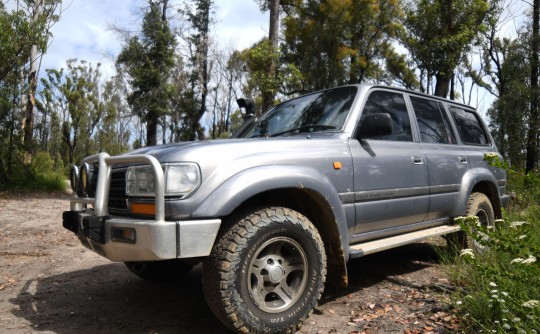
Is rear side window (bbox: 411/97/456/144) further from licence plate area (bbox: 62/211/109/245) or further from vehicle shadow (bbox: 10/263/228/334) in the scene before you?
licence plate area (bbox: 62/211/109/245)

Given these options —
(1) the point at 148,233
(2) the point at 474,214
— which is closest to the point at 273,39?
(2) the point at 474,214

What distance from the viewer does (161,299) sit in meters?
3.44

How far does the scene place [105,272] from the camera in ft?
14.3

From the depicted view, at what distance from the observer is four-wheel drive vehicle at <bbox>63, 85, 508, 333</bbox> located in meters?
2.34

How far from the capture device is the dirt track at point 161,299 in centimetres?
283

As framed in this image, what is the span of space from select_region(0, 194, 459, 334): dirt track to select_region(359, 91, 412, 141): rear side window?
1396 millimetres

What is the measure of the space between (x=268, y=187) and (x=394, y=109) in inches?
75.2

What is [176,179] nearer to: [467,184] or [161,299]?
[161,299]

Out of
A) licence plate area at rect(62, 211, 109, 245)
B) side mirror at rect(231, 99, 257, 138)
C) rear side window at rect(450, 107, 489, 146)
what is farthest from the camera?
rear side window at rect(450, 107, 489, 146)

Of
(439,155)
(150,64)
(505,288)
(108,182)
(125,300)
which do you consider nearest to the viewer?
(505,288)

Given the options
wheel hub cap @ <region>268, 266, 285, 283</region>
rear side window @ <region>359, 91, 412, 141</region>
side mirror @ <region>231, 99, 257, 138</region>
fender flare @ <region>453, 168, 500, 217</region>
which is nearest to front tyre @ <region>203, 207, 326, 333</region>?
wheel hub cap @ <region>268, 266, 285, 283</region>

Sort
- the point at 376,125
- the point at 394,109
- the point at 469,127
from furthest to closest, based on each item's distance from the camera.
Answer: the point at 469,127, the point at 394,109, the point at 376,125

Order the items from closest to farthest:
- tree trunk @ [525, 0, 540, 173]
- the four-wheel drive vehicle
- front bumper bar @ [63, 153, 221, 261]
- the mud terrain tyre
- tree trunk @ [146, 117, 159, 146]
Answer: front bumper bar @ [63, 153, 221, 261], the four-wheel drive vehicle, the mud terrain tyre, tree trunk @ [525, 0, 540, 173], tree trunk @ [146, 117, 159, 146]

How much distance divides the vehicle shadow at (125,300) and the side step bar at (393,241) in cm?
57
